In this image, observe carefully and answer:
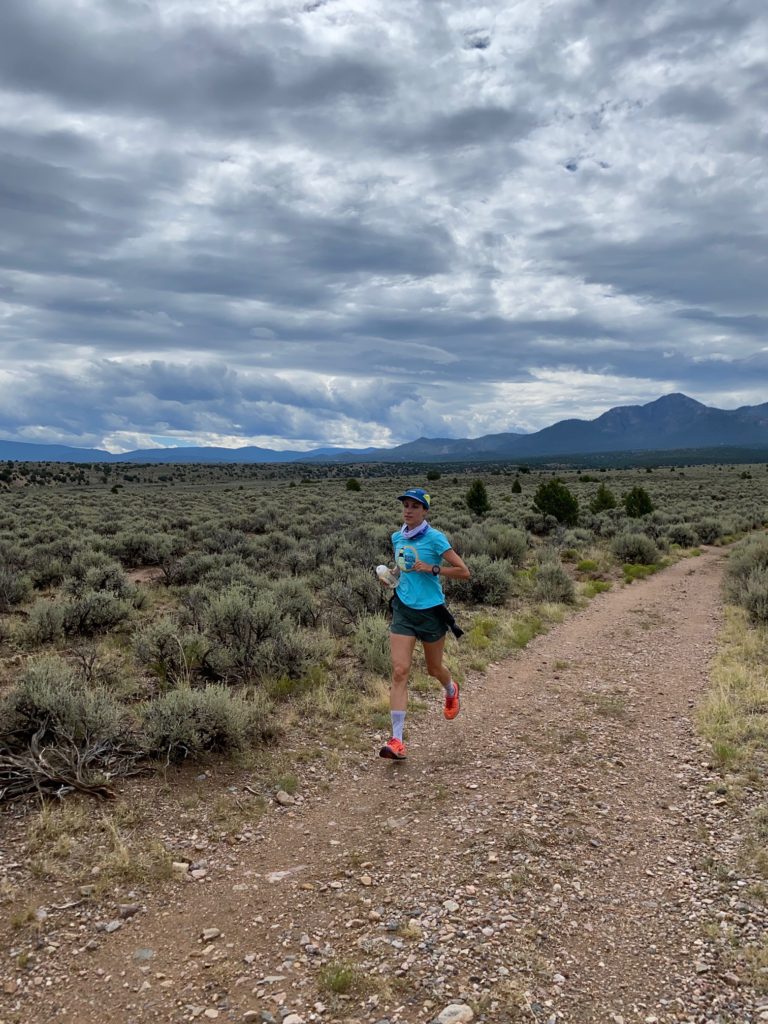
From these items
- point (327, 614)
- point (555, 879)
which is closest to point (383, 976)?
point (555, 879)

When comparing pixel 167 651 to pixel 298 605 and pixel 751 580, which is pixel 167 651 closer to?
pixel 298 605

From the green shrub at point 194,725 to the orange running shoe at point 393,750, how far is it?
1.33 meters

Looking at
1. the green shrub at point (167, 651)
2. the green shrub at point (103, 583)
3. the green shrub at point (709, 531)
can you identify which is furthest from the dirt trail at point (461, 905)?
the green shrub at point (709, 531)

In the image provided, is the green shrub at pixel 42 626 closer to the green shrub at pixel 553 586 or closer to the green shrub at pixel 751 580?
the green shrub at pixel 553 586

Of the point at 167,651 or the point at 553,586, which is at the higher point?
the point at 167,651

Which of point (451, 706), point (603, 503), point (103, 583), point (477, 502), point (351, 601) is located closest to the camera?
point (451, 706)

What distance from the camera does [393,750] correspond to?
593 centimetres

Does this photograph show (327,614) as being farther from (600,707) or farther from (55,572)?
(55,572)

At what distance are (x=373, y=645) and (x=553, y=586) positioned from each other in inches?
246

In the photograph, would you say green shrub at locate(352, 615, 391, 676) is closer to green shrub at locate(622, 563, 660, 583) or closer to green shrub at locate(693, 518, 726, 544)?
green shrub at locate(622, 563, 660, 583)

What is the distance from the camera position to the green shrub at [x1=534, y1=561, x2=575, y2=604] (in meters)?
13.4

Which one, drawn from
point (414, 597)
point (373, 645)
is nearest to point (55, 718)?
point (414, 597)

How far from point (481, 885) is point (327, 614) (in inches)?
266

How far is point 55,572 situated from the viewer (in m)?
13.4
